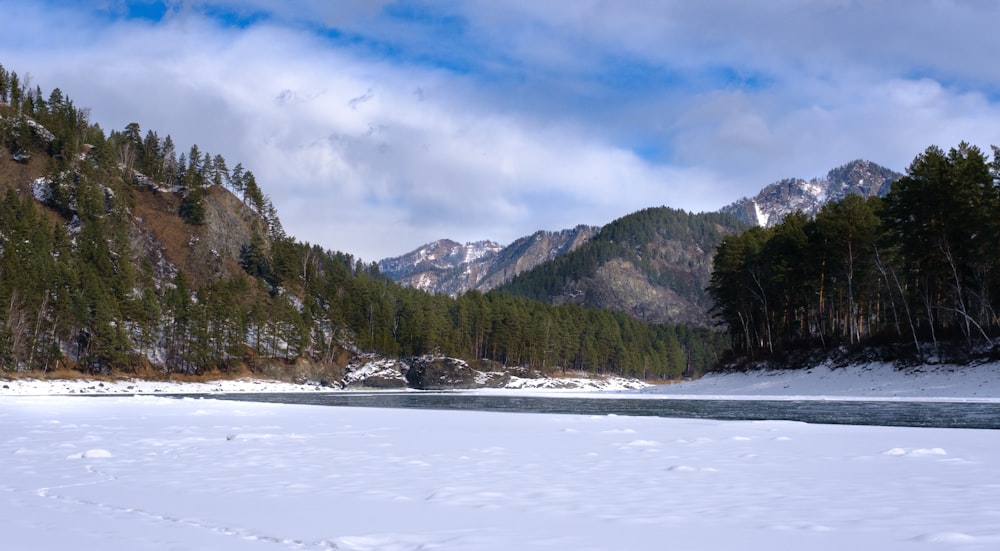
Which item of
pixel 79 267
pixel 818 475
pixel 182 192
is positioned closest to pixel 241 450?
pixel 818 475

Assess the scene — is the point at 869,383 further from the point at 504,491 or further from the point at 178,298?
the point at 178,298

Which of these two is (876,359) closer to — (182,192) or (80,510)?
(80,510)

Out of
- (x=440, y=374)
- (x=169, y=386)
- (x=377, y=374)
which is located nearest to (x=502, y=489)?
(x=169, y=386)

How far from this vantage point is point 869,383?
181ft

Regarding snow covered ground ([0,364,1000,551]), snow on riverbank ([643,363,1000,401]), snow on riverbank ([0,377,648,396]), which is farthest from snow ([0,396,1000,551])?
snow on riverbank ([0,377,648,396])

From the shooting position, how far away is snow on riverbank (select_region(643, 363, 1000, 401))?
46562mm

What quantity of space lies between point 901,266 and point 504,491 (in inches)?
2699

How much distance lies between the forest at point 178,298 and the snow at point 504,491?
8276cm

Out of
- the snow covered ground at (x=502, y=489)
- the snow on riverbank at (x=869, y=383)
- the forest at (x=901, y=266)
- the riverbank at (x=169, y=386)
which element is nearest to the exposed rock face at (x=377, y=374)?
the riverbank at (x=169, y=386)

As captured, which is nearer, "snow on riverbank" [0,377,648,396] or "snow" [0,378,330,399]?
"snow" [0,378,330,399]

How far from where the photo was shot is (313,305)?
14400 cm

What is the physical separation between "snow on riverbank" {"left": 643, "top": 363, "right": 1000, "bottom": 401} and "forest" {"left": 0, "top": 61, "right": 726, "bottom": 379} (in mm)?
76743

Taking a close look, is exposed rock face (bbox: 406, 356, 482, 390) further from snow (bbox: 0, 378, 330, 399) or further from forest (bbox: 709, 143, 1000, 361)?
forest (bbox: 709, 143, 1000, 361)

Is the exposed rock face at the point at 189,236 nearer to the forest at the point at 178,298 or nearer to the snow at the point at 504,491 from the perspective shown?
the forest at the point at 178,298
